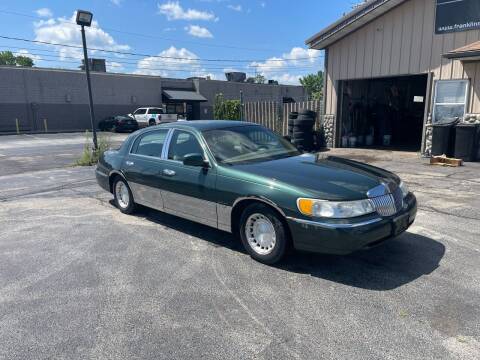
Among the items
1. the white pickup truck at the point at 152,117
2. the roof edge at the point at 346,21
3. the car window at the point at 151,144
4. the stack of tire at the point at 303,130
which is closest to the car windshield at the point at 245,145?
the car window at the point at 151,144

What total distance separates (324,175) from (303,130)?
9879 millimetres

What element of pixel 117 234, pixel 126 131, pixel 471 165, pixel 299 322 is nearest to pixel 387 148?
pixel 471 165

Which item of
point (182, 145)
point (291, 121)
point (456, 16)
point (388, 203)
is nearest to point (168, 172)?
point (182, 145)

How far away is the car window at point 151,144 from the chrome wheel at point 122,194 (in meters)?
0.69

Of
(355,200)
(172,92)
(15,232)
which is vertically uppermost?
(172,92)

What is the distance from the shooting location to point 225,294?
143 inches

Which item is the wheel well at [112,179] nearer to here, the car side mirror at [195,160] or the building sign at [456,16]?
the car side mirror at [195,160]

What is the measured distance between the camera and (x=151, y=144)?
18.9 ft

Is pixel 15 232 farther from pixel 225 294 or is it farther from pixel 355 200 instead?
pixel 355 200

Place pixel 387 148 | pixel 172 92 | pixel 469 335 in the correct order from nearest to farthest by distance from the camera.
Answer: pixel 469 335 → pixel 387 148 → pixel 172 92

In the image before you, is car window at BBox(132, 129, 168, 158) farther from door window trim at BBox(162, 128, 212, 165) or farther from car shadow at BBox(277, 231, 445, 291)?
car shadow at BBox(277, 231, 445, 291)

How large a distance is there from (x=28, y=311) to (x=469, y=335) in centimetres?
362

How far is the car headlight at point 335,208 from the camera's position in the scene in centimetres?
365

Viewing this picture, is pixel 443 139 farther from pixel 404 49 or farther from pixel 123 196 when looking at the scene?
pixel 123 196
